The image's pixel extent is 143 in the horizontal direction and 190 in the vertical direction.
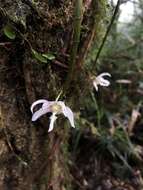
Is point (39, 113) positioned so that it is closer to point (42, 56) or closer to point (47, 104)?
point (47, 104)

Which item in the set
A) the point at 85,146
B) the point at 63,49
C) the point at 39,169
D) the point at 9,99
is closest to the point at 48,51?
the point at 63,49

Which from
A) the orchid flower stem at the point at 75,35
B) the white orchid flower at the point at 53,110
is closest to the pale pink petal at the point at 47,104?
the white orchid flower at the point at 53,110

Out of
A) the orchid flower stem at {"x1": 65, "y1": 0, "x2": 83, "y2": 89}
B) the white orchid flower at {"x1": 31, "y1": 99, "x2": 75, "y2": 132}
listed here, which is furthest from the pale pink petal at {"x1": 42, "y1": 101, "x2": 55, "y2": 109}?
the orchid flower stem at {"x1": 65, "y1": 0, "x2": 83, "y2": 89}

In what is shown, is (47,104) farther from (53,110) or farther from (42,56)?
(42,56)

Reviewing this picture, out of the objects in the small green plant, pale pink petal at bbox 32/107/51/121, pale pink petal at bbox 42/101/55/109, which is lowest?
pale pink petal at bbox 32/107/51/121

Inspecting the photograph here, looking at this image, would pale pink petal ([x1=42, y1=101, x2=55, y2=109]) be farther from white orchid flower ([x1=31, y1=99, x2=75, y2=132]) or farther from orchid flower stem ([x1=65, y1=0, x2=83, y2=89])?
orchid flower stem ([x1=65, y1=0, x2=83, y2=89])

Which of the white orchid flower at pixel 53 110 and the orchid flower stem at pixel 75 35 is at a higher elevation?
the orchid flower stem at pixel 75 35

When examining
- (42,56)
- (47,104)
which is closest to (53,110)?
(47,104)

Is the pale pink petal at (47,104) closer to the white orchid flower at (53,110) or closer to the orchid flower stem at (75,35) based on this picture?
the white orchid flower at (53,110)

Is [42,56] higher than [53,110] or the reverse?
higher

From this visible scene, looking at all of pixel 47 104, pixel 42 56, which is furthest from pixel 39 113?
pixel 42 56
